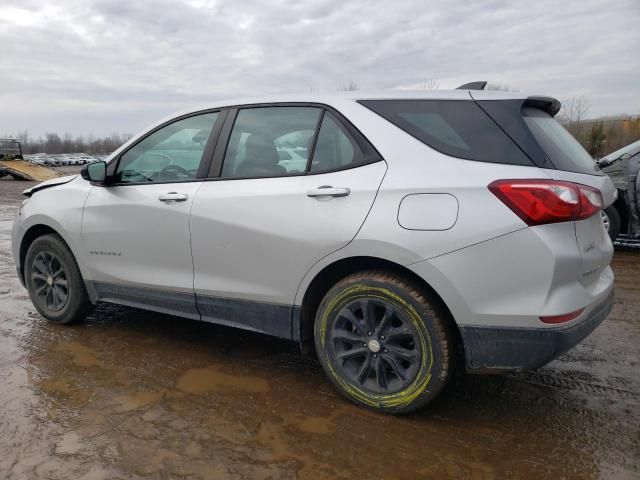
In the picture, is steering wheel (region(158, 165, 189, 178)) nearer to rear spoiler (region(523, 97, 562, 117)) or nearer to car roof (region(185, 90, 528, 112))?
car roof (region(185, 90, 528, 112))

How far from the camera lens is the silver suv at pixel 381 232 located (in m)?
2.43

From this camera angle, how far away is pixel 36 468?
7.75 feet

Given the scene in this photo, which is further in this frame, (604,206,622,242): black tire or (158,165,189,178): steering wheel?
(604,206,622,242): black tire

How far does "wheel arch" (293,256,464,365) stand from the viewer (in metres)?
2.65

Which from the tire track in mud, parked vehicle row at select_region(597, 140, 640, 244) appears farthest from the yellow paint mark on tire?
parked vehicle row at select_region(597, 140, 640, 244)

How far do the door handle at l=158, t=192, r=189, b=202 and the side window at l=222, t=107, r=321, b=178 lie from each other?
300 mm

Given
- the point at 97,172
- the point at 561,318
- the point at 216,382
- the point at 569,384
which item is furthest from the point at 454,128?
the point at 97,172

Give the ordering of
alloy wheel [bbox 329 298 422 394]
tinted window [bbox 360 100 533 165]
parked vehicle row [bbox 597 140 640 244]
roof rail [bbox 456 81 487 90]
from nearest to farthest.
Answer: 1. tinted window [bbox 360 100 533 165]
2. alloy wheel [bbox 329 298 422 394]
3. roof rail [bbox 456 81 487 90]
4. parked vehicle row [bbox 597 140 640 244]

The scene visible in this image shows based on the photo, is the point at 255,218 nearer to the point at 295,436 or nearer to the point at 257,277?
the point at 257,277

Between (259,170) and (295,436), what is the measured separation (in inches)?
60.7

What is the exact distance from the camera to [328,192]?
111 inches

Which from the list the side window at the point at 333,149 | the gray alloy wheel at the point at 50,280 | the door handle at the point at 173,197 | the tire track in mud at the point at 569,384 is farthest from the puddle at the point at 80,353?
the tire track in mud at the point at 569,384

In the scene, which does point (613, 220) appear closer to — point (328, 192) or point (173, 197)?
point (328, 192)

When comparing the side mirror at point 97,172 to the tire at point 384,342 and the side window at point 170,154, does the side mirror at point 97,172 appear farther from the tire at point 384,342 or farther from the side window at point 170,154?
the tire at point 384,342
